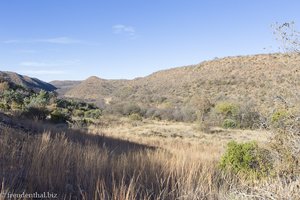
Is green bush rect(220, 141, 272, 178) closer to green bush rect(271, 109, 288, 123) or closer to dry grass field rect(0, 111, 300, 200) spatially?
green bush rect(271, 109, 288, 123)

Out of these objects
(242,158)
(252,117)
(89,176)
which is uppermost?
(252,117)

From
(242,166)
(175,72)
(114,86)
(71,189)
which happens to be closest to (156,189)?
(71,189)

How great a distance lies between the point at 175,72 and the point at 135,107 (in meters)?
35.9

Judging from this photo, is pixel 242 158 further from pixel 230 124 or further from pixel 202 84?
pixel 202 84

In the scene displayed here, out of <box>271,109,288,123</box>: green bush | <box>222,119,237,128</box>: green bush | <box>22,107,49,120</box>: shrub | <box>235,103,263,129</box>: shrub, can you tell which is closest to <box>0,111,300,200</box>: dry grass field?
<box>271,109,288,123</box>: green bush

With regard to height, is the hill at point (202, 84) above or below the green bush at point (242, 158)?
above

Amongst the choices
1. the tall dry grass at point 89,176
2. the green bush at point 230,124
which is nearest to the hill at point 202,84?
the green bush at point 230,124

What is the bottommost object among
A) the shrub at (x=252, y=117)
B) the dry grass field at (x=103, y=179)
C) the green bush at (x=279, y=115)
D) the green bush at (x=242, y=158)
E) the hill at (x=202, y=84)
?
the green bush at (x=242, y=158)

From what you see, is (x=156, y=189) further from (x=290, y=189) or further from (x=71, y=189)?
(x=290, y=189)

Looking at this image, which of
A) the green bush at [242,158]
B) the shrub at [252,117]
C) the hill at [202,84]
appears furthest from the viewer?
the hill at [202,84]

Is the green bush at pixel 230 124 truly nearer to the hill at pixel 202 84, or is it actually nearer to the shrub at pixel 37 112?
the hill at pixel 202 84

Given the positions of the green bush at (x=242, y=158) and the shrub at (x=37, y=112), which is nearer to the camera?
the green bush at (x=242, y=158)

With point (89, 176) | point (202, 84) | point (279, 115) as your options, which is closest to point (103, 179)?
point (89, 176)

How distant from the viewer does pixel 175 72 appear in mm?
83812
